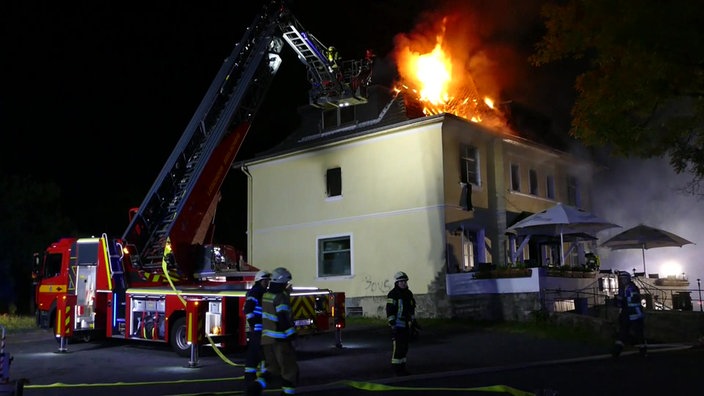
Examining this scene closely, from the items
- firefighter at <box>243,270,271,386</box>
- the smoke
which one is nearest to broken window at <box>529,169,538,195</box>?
the smoke

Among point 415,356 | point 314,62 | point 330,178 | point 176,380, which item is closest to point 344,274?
point 330,178

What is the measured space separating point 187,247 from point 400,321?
250 inches

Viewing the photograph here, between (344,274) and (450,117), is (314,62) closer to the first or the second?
(450,117)

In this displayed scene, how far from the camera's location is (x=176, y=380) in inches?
426

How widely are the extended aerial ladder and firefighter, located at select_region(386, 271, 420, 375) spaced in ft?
20.0

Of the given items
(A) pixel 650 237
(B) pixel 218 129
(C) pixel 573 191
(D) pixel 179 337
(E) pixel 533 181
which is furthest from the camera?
(C) pixel 573 191

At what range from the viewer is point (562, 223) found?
19953 mm

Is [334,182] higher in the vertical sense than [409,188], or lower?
higher

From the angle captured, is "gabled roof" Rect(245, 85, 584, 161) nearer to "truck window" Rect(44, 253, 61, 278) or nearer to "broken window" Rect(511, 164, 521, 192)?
"broken window" Rect(511, 164, 521, 192)

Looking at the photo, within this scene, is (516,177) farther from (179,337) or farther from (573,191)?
(179,337)

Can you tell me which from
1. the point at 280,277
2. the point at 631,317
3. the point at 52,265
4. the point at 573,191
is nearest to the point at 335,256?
the point at 52,265

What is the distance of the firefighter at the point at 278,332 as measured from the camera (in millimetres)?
8461

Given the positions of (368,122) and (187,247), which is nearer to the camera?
(187,247)

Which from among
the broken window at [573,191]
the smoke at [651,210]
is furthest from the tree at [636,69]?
the smoke at [651,210]
